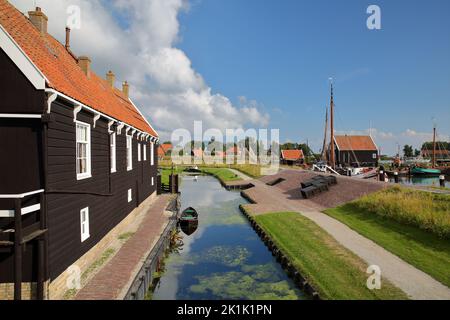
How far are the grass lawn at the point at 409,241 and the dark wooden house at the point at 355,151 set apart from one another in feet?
196

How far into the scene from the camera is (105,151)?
14.3 m

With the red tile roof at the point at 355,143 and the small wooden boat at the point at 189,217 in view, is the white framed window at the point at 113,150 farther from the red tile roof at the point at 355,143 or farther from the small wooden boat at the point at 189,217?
the red tile roof at the point at 355,143

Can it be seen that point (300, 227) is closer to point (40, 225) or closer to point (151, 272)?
point (151, 272)

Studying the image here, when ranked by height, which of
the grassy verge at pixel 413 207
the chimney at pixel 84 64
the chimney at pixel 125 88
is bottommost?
the grassy verge at pixel 413 207

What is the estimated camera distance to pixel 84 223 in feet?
38.7

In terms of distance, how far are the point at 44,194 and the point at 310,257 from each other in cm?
1047

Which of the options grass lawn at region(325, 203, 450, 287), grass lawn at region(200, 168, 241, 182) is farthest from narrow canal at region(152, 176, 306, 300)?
grass lawn at region(200, 168, 241, 182)

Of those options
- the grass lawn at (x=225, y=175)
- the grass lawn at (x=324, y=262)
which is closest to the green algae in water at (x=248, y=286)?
the grass lawn at (x=324, y=262)

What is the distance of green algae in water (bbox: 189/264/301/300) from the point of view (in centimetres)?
1117

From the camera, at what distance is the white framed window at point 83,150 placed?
11281 mm

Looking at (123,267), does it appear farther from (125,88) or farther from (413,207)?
(125,88)

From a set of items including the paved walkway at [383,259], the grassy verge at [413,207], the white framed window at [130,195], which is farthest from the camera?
the white framed window at [130,195]

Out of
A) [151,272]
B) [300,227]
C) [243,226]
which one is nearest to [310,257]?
[300,227]

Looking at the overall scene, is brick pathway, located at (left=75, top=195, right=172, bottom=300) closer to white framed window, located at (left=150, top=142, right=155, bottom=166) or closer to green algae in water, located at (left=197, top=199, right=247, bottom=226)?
green algae in water, located at (left=197, top=199, right=247, bottom=226)
